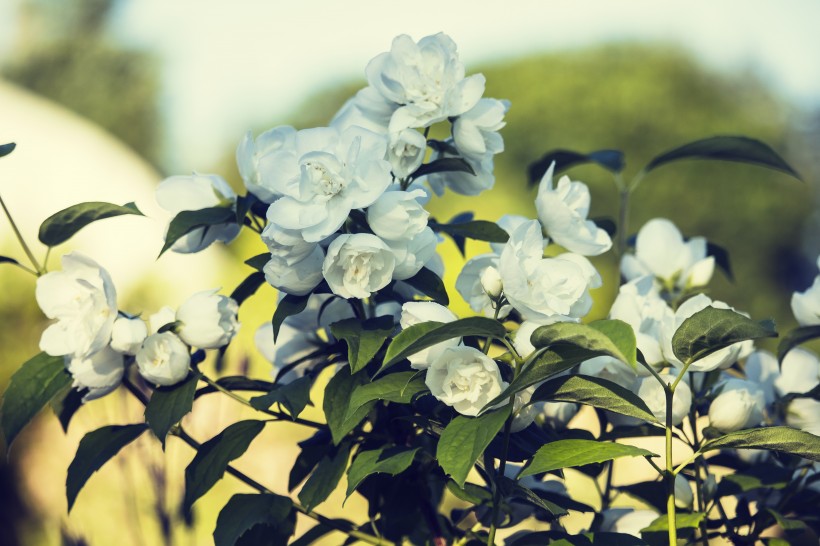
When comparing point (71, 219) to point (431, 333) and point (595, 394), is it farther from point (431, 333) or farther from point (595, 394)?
point (595, 394)

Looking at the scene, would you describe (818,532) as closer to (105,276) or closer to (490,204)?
(105,276)

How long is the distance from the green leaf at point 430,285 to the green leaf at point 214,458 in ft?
0.81

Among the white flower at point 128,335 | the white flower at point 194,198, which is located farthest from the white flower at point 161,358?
the white flower at point 194,198

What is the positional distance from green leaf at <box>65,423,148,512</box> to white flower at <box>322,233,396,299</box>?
325 millimetres

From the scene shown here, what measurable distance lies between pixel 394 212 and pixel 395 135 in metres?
0.13

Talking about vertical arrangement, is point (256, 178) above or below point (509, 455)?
above

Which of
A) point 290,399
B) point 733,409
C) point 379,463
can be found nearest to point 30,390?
point 290,399

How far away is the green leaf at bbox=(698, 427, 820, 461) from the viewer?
849 millimetres

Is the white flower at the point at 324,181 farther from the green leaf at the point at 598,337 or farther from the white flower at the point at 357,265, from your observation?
the green leaf at the point at 598,337

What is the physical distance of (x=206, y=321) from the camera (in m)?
1.01

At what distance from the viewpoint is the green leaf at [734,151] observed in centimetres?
118

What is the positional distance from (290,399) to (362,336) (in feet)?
0.33

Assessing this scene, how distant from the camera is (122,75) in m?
10.5

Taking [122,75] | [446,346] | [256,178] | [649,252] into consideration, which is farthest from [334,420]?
[122,75]
